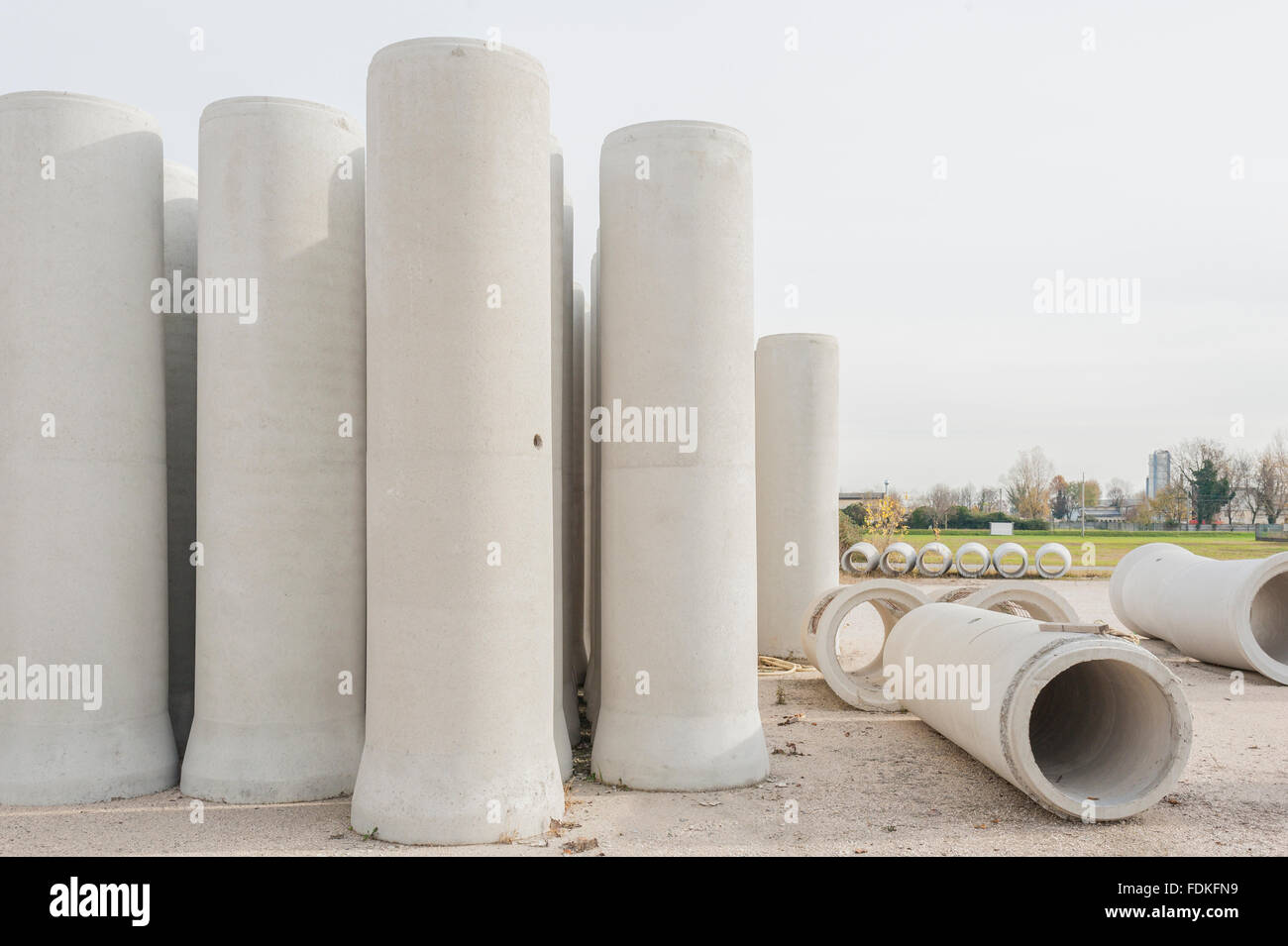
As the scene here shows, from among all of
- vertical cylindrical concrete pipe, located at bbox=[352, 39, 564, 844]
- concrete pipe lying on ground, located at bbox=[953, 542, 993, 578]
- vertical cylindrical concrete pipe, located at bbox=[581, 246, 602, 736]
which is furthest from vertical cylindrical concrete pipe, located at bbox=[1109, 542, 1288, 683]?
concrete pipe lying on ground, located at bbox=[953, 542, 993, 578]

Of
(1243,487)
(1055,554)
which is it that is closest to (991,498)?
(1243,487)

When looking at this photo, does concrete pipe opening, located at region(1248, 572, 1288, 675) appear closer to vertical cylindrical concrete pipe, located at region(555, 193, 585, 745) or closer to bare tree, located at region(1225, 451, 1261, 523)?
vertical cylindrical concrete pipe, located at region(555, 193, 585, 745)

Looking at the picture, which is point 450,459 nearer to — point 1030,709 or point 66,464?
point 66,464

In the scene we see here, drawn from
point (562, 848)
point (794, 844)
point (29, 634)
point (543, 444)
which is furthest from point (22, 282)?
point (794, 844)

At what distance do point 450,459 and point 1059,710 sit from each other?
6532 millimetres

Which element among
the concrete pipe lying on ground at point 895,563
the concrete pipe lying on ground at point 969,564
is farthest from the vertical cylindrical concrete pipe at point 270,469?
the concrete pipe lying on ground at point 969,564

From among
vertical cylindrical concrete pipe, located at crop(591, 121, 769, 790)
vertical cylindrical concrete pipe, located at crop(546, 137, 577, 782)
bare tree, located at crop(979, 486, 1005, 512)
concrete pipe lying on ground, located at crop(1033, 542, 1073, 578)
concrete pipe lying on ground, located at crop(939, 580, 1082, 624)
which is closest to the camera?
vertical cylindrical concrete pipe, located at crop(591, 121, 769, 790)

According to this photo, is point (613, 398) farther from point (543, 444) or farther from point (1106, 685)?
point (1106, 685)

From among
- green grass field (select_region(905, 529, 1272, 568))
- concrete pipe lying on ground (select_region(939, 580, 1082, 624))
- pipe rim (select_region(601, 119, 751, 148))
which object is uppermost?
pipe rim (select_region(601, 119, 751, 148))

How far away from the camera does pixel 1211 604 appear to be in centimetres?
1555

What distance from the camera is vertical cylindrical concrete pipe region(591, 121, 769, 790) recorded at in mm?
8945

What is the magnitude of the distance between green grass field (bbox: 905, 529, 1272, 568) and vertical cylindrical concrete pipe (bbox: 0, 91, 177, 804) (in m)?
34.9

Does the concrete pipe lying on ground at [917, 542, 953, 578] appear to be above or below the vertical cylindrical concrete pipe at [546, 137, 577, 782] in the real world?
below

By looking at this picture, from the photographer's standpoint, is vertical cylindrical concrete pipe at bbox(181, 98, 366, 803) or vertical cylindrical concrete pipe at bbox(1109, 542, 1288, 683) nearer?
vertical cylindrical concrete pipe at bbox(181, 98, 366, 803)
